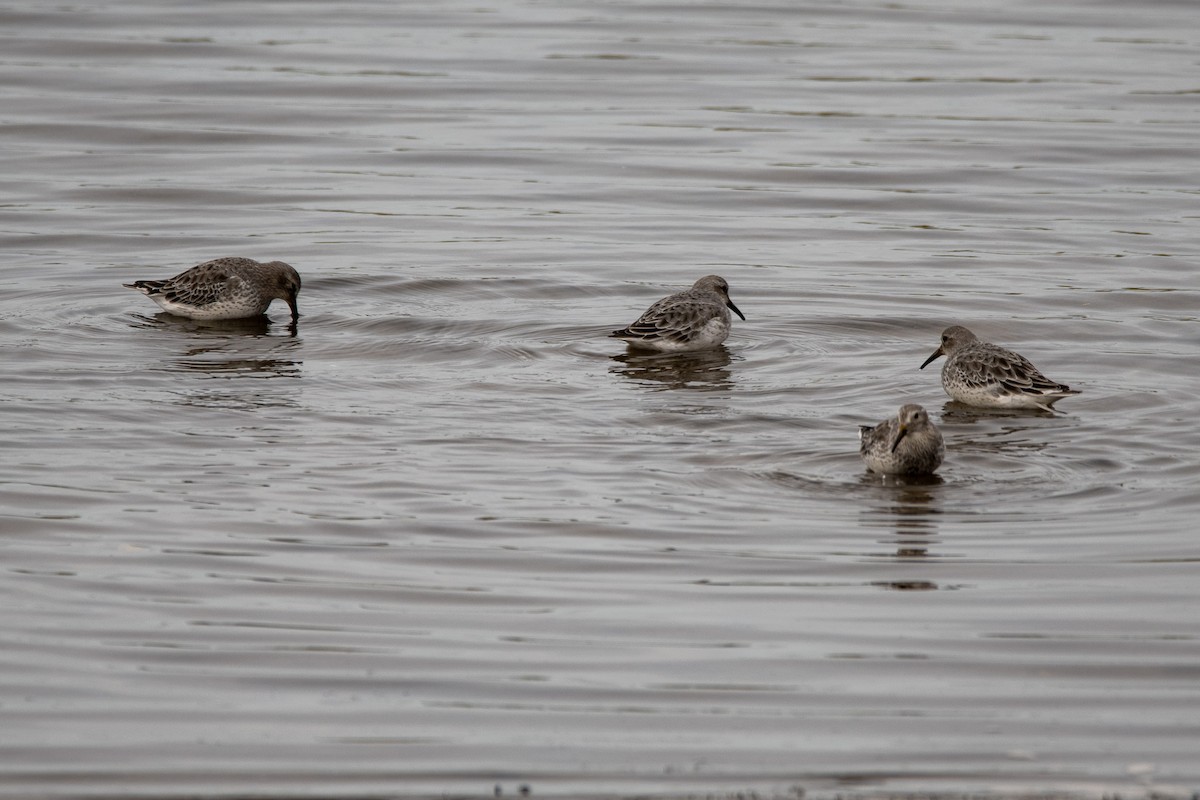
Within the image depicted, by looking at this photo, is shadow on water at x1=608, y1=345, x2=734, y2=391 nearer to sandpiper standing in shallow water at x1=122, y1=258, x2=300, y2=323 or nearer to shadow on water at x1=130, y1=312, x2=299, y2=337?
shadow on water at x1=130, y1=312, x2=299, y2=337

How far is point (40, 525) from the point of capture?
29.5 ft

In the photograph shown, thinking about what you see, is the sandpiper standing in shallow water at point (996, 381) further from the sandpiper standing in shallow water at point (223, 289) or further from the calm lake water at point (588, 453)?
the sandpiper standing in shallow water at point (223, 289)

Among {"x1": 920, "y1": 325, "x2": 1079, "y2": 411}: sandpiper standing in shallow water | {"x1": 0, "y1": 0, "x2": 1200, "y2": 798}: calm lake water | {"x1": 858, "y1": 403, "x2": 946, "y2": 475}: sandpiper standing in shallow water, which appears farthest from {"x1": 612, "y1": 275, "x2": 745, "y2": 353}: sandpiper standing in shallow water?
{"x1": 858, "y1": 403, "x2": 946, "y2": 475}: sandpiper standing in shallow water

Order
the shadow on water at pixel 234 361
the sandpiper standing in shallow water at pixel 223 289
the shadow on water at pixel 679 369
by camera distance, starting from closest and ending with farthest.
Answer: the shadow on water at pixel 234 361 < the shadow on water at pixel 679 369 < the sandpiper standing in shallow water at pixel 223 289

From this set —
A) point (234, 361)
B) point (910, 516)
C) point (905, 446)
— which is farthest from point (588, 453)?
point (234, 361)

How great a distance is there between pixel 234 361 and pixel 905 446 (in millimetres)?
6248

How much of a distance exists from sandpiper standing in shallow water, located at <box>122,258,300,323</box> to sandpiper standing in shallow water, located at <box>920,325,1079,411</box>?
20.0 feet

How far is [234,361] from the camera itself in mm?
13711

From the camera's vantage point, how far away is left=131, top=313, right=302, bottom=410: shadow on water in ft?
39.6

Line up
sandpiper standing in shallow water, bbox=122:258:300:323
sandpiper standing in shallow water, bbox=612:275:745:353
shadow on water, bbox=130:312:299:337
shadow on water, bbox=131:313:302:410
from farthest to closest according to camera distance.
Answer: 1. sandpiper standing in shallow water, bbox=122:258:300:323
2. shadow on water, bbox=130:312:299:337
3. sandpiper standing in shallow water, bbox=612:275:745:353
4. shadow on water, bbox=131:313:302:410

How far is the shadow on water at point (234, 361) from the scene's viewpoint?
39.6 ft

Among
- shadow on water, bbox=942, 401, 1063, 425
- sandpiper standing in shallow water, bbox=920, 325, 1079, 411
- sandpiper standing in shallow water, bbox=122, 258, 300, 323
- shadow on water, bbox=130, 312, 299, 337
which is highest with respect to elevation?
sandpiper standing in shallow water, bbox=122, 258, 300, 323

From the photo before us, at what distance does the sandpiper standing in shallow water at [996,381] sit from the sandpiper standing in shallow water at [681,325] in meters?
2.26

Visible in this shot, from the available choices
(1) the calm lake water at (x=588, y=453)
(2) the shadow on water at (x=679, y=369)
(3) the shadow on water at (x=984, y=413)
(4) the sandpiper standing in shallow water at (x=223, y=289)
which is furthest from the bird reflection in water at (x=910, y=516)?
(4) the sandpiper standing in shallow water at (x=223, y=289)
